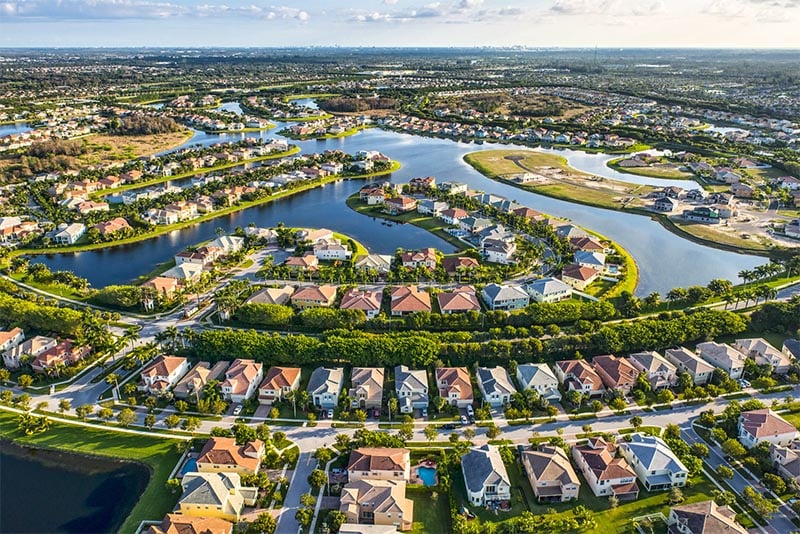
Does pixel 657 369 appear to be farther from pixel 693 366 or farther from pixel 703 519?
pixel 703 519

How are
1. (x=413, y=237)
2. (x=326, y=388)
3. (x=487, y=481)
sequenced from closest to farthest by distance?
1. (x=487, y=481)
2. (x=326, y=388)
3. (x=413, y=237)

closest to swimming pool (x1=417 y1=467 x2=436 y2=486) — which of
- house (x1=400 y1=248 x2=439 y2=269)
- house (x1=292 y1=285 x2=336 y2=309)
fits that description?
house (x1=292 y1=285 x2=336 y2=309)

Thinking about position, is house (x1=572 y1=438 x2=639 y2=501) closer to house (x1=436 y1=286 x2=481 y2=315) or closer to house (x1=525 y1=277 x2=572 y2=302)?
house (x1=436 y1=286 x2=481 y2=315)

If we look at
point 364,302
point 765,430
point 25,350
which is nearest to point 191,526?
point 25,350

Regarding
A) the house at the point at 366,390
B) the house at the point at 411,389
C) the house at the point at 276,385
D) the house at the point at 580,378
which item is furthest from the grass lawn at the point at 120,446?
the house at the point at 580,378

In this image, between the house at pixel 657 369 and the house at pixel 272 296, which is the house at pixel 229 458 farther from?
the house at pixel 657 369

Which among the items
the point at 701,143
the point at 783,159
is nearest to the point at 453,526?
the point at 783,159
